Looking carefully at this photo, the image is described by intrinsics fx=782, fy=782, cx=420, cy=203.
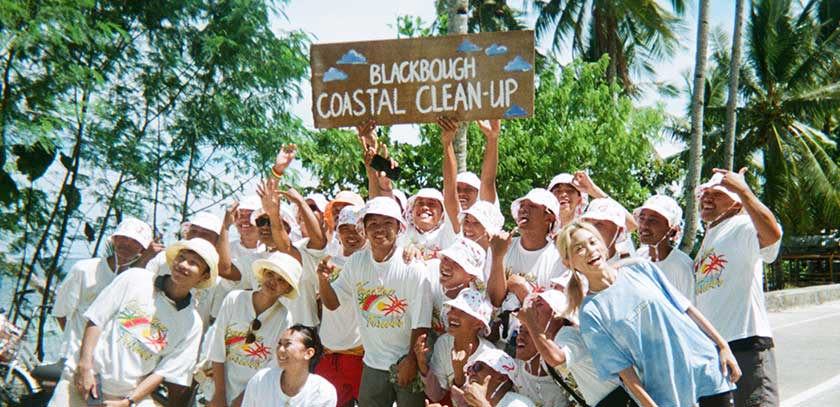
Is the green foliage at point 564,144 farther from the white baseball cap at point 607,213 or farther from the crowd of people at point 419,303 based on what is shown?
the white baseball cap at point 607,213

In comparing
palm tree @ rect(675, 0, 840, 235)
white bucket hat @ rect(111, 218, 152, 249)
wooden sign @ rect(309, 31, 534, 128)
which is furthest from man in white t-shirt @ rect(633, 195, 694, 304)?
palm tree @ rect(675, 0, 840, 235)

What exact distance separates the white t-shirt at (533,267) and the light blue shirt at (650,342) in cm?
104

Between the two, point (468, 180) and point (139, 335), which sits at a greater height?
point (468, 180)

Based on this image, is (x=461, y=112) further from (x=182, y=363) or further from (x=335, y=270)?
(x=182, y=363)

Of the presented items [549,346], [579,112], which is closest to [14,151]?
[549,346]

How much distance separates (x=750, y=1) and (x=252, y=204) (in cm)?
2692

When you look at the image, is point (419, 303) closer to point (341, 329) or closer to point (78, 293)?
point (341, 329)

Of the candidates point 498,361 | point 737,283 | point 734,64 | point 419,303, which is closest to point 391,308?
point 419,303

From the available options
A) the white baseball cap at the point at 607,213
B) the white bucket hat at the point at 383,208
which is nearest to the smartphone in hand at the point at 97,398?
the white bucket hat at the point at 383,208

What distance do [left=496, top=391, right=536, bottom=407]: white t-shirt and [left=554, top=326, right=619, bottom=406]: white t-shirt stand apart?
0.43m

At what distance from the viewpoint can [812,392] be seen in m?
8.13

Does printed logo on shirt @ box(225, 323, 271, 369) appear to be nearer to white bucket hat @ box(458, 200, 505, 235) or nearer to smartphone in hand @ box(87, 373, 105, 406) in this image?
smartphone in hand @ box(87, 373, 105, 406)

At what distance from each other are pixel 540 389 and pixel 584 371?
64 centimetres

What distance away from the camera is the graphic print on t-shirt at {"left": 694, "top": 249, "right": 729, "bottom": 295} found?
4664 millimetres
